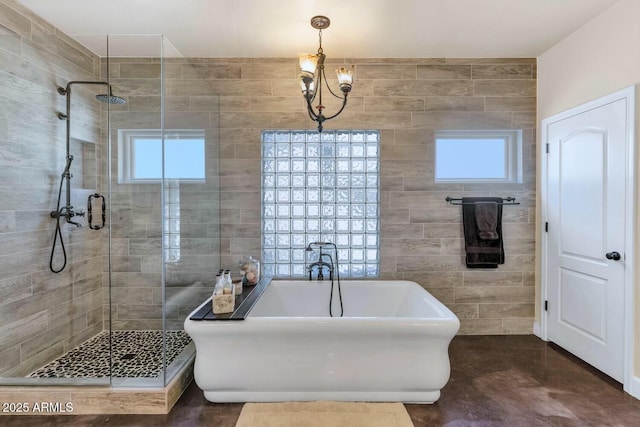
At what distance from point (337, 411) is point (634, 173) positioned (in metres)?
2.44

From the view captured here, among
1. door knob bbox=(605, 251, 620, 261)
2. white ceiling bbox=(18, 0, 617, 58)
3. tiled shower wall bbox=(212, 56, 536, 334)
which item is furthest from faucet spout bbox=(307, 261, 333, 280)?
door knob bbox=(605, 251, 620, 261)

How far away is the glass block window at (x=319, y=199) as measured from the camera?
2961 mm

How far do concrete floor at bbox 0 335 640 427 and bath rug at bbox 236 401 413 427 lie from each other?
0.28 feet

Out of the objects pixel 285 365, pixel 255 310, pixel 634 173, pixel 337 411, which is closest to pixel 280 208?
pixel 255 310

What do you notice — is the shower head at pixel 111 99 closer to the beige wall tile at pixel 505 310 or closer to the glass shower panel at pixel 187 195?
the glass shower panel at pixel 187 195

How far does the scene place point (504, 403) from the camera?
1923 millimetres

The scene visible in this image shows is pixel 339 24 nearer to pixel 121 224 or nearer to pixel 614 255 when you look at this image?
pixel 121 224

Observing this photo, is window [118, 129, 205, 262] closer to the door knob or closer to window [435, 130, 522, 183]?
window [435, 130, 522, 183]

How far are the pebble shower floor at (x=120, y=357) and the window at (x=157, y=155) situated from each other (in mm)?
1207

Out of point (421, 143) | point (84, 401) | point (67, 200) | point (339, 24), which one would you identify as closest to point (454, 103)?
point (421, 143)

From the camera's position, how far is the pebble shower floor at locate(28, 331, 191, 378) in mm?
2076

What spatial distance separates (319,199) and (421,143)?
3.61 ft

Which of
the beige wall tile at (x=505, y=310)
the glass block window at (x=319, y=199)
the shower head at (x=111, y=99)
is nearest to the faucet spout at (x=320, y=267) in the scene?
the glass block window at (x=319, y=199)

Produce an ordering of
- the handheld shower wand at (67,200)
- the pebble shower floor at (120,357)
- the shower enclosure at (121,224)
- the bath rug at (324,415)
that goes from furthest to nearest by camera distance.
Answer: the handheld shower wand at (67,200) < the shower enclosure at (121,224) < the pebble shower floor at (120,357) < the bath rug at (324,415)
